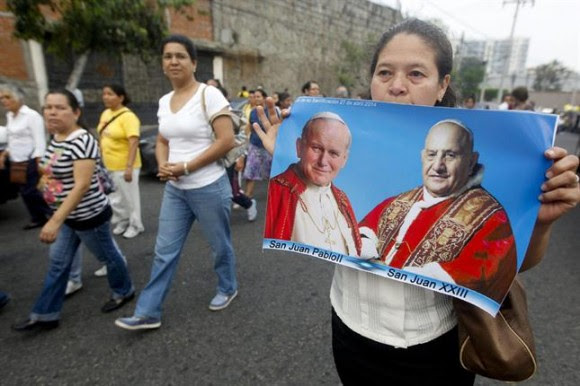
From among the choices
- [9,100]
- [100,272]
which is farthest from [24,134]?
[100,272]

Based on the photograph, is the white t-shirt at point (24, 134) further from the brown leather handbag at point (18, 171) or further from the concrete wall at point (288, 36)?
the concrete wall at point (288, 36)

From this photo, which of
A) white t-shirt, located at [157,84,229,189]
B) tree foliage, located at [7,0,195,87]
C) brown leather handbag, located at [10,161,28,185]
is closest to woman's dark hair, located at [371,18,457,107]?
white t-shirt, located at [157,84,229,189]

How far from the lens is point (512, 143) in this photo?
0.88 meters

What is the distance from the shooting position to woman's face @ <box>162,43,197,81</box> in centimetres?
229

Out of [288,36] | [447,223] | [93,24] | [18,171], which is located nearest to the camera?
[447,223]

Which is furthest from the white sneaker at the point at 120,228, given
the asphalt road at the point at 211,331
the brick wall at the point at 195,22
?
the brick wall at the point at 195,22

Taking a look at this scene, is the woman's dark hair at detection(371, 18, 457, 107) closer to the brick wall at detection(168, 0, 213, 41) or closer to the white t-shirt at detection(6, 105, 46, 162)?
the white t-shirt at detection(6, 105, 46, 162)

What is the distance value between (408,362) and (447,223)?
462 millimetres

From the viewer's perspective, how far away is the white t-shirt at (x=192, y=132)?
7.58 ft

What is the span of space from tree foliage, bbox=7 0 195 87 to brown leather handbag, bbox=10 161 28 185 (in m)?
4.45

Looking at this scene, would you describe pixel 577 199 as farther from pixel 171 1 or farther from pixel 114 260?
pixel 171 1

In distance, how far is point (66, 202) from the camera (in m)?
2.29

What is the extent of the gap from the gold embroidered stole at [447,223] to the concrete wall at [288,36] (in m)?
15.3

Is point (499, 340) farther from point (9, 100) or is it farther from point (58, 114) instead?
point (9, 100)
